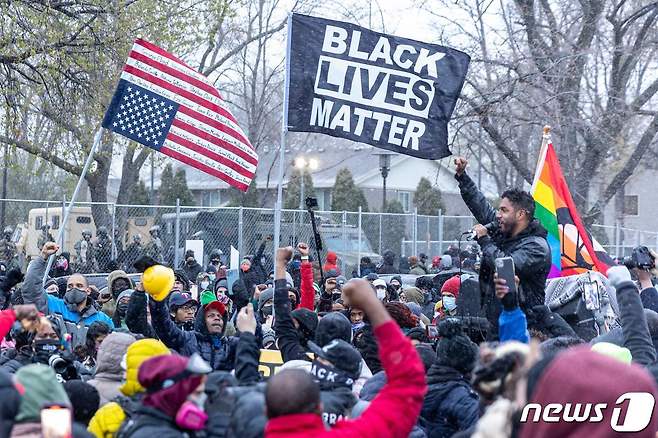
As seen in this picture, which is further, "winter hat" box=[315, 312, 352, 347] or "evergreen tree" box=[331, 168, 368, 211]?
"evergreen tree" box=[331, 168, 368, 211]

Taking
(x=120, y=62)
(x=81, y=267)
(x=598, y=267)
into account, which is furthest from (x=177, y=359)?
(x=81, y=267)

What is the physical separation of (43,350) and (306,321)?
175cm

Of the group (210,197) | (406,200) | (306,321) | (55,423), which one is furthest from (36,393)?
(210,197)

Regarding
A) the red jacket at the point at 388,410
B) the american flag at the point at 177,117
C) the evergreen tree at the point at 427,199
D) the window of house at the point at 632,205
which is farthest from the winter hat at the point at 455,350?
the window of house at the point at 632,205

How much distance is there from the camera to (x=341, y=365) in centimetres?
491

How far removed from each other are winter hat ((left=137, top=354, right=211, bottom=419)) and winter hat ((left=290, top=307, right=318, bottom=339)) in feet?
9.47

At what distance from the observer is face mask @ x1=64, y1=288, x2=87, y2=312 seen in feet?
30.4

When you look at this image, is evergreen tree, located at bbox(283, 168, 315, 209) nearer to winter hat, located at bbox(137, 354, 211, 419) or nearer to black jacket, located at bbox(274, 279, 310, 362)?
black jacket, located at bbox(274, 279, 310, 362)

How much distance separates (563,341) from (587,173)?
40.2ft

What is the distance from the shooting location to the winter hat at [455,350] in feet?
18.2

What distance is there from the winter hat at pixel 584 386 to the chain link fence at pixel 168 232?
12.5 m

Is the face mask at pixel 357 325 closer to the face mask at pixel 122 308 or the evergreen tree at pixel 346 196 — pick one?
the face mask at pixel 122 308

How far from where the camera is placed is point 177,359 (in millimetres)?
4047

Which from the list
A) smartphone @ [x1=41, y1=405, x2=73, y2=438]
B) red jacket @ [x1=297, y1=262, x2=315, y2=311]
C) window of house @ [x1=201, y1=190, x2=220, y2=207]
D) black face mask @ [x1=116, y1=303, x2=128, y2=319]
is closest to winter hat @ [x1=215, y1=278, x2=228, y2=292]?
black face mask @ [x1=116, y1=303, x2=128, y2=319]
